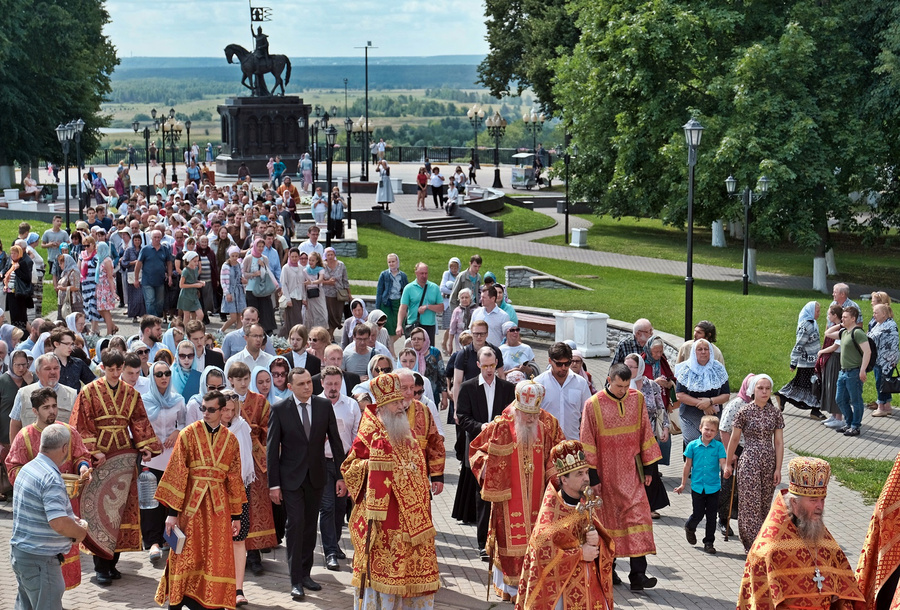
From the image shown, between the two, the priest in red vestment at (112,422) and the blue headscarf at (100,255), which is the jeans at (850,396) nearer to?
the priest in red vestment at (112,422)

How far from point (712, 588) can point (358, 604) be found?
9.99 feet

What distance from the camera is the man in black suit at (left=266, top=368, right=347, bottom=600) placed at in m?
9.34

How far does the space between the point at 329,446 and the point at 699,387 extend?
412 cm

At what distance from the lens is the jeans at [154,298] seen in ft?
65.1

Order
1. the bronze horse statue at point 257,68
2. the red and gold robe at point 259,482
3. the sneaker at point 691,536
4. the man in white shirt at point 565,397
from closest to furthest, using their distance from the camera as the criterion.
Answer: the red and gold robe at point 259,482
the man in white shirt at point 565,397
the sneaker at point 691,536
the bronze horse statue at point 257,68

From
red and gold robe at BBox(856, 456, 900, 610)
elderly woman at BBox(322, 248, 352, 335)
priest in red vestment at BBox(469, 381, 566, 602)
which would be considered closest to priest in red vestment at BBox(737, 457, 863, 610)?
red and gold robe at BBox(856, 456, 900, 610)

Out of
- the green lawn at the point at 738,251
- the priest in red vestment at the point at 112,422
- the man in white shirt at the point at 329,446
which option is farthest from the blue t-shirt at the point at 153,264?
the green lawn at the point at 738,251

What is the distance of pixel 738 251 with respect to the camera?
3675 centimetres

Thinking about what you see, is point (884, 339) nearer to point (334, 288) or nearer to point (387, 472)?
point (334, 288)

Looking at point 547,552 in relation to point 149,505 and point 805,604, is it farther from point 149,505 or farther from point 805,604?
point 149,505

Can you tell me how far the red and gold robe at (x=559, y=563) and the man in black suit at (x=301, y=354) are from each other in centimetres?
552

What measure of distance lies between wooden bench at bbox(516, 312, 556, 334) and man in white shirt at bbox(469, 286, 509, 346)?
5.84 meters

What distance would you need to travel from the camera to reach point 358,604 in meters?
8.36

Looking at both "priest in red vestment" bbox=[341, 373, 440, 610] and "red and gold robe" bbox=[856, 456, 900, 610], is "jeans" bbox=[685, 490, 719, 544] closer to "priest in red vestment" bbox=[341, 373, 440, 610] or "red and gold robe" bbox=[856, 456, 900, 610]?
"priest in red vestment" bbox=[341, 373, 440, 610]
